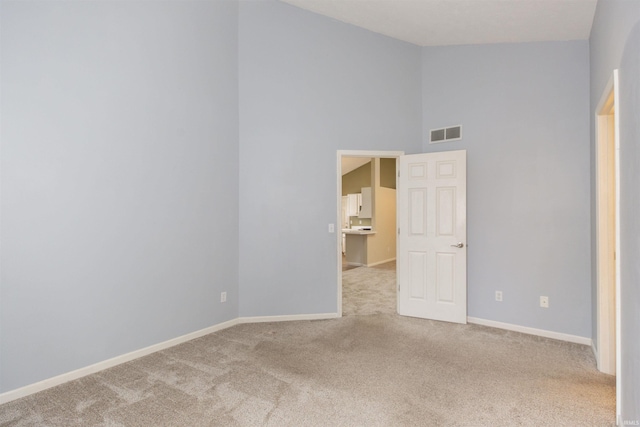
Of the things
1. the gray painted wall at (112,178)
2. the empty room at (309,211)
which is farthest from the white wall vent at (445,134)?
the gray painted wall at (112,178)

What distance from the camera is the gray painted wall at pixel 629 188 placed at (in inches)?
63.7

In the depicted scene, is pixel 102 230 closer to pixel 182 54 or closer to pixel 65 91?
pixel 65 91

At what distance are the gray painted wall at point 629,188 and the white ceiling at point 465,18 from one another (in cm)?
112

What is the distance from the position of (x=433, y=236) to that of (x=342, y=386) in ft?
7.67

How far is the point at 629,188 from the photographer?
178cm

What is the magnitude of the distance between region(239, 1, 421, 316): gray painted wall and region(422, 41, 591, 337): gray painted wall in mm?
1010

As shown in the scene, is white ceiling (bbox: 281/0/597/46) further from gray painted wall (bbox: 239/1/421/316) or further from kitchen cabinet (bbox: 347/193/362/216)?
kitchen cabinet (bbox: 347/193/362/216)

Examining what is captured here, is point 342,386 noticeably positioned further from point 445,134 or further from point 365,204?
point 365,204

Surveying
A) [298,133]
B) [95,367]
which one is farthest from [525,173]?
[95,367]

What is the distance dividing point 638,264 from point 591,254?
2370 millimetres

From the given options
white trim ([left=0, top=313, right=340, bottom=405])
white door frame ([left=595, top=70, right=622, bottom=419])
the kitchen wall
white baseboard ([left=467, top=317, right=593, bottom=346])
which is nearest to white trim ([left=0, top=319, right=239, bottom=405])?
white trim ([left=0, top=313, right=340, bottom=405])

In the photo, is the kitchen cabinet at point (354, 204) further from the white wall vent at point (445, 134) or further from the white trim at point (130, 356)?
the white trim at point (130, 356)

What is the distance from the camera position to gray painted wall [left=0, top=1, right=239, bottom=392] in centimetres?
256

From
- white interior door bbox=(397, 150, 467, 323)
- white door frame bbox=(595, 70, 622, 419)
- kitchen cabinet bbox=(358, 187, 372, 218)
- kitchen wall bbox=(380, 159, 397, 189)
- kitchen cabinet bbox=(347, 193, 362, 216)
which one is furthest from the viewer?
kitchen cabinet bbox=(347, 193, 362, 216)
